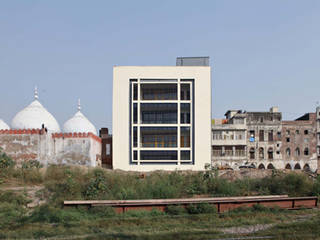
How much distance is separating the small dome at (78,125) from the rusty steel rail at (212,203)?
23.2 m

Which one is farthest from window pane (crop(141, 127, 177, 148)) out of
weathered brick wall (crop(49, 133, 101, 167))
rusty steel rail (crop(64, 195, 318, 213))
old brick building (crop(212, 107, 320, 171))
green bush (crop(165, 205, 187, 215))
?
green bush (crop(165, 205, 187, 215))

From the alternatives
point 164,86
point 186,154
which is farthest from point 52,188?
point 164,86

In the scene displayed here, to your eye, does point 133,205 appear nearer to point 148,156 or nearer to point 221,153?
point 148,156

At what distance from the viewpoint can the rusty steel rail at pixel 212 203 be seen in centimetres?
1518

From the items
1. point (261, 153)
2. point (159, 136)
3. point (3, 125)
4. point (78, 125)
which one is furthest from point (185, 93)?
point (3, 125)

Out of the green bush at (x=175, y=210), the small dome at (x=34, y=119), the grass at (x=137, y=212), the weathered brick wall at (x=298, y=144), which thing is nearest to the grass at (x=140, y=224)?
the grass at (x=137, y=212)

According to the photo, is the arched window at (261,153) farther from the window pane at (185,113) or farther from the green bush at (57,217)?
the green bush at (57,217)

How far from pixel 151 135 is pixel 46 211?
24.3m

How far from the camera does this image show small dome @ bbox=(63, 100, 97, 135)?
38.2m

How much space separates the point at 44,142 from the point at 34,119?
13.3 feet

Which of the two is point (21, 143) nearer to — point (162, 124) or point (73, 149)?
point (73, 149)

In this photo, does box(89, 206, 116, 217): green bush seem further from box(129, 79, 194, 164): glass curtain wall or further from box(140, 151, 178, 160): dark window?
box(140, 151, 178, 160): dark window

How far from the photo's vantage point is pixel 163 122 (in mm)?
37750

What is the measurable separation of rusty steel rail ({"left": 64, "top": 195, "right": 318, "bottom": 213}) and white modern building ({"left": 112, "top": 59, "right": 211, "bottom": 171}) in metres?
19.0
